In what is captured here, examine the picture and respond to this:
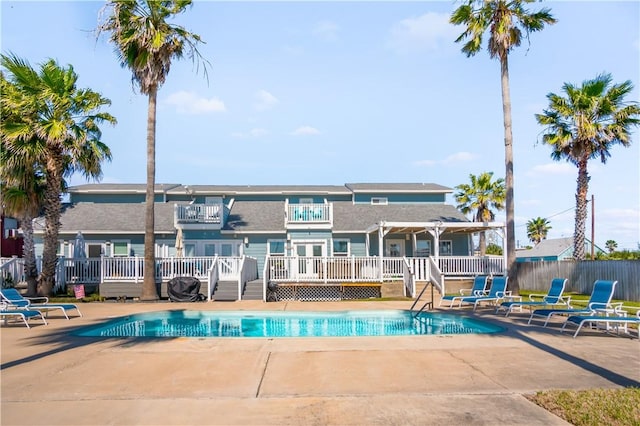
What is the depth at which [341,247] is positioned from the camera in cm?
2823

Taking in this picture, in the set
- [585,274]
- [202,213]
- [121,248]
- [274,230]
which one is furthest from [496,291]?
[121,248]

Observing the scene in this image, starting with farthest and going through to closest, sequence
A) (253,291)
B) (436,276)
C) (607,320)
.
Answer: (436,276)
(253,291)
(607,320)

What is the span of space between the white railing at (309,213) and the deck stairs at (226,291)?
613cm

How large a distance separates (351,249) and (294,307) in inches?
380

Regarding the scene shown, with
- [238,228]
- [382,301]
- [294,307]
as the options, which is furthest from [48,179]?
[382,301]

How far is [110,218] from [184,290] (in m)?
9.88

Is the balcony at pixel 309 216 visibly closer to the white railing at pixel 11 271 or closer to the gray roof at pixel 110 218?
the gray roof at pixel 110 218

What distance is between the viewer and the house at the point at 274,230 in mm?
23156

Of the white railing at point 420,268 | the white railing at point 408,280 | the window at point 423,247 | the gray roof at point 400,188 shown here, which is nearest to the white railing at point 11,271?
the white railing at point 408,280

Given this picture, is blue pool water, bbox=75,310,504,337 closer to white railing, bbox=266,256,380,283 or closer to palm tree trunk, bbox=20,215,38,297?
white railing, bbox=266,256,380,283

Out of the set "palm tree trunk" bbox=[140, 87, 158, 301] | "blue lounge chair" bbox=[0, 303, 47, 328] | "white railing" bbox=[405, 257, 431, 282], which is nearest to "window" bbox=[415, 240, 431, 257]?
"white railing" bbox=[405, 257, 431, 282]

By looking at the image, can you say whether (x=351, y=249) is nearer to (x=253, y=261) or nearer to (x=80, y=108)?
(x=253, y=261)

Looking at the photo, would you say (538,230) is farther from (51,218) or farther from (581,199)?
(51,218)

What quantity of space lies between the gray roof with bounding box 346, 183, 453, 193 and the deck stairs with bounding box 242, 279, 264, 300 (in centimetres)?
1170
